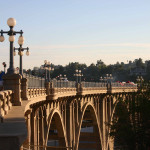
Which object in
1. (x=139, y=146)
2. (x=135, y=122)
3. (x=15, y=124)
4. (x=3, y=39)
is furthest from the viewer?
(x=135, y=122)

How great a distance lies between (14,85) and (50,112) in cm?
1649

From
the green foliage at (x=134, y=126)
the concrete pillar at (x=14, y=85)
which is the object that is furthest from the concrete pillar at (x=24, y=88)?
the green foliage at (x=134, y=126)

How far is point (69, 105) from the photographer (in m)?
43.9

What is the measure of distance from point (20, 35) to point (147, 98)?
18.2 m

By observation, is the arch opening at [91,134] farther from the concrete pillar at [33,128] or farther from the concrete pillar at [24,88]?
the concrete pillar at [24,88]

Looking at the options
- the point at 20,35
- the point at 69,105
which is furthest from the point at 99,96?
the point at 20,35

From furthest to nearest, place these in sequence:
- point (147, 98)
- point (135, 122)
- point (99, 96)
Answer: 1. point (99, 96)
2. point (147, 98)
3. point (135, 122)

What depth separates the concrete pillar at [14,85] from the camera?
16.9m

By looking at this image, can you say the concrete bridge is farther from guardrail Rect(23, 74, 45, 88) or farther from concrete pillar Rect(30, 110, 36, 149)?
guardrail Rect(23, 74, 45, 88)

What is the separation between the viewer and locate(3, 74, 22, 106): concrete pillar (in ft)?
55.5

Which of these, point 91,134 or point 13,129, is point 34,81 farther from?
point 91,134

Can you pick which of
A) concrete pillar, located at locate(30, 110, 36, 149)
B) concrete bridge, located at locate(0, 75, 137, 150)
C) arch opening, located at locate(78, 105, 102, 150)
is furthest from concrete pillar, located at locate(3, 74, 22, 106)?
arch opening, located at locate(78, 105, 102, 150)

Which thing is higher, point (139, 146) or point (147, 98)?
point (147, 98)

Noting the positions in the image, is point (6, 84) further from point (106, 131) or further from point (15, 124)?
point (106, 131)
